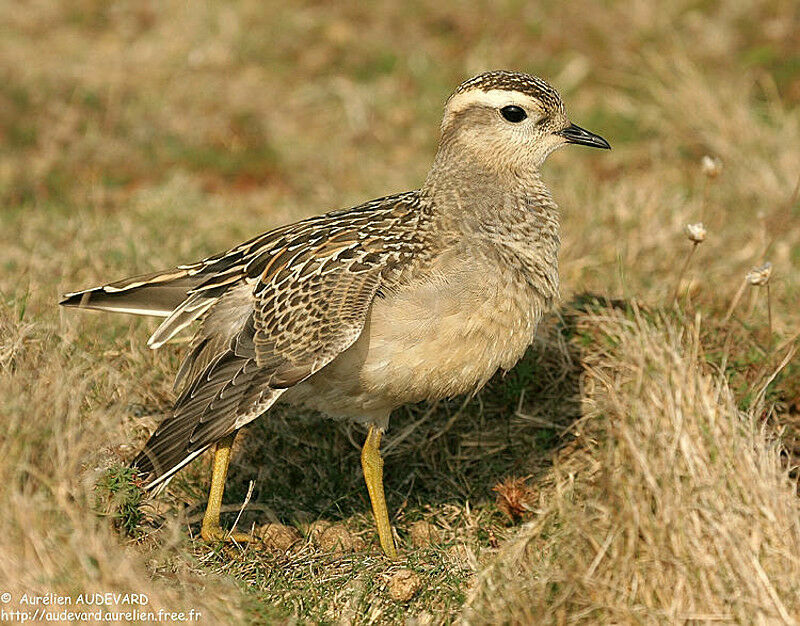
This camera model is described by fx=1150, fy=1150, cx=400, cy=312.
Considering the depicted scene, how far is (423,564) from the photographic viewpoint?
14.7ft

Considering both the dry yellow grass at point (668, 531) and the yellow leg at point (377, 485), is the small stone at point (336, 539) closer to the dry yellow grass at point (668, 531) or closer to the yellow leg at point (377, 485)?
the yellow leg at point (377, 485)

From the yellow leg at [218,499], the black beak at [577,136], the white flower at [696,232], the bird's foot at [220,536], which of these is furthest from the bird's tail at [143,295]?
the white flower at [696,232]

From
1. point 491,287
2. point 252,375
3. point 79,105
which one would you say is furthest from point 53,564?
point 79,105

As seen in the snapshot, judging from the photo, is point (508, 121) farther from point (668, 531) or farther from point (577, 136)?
point (668, 531)

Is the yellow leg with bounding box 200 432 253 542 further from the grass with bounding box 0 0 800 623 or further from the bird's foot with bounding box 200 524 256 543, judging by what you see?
the grass with bounding box 0 0 800 623

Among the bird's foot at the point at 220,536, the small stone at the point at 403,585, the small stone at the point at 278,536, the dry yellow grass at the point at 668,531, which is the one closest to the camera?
the dry yellow grass at the point at 668,531

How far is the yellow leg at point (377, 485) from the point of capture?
15.4ft

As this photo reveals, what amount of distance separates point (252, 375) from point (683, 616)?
5.86 ft

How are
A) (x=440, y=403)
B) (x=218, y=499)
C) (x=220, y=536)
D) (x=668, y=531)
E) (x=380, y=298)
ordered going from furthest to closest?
1. (x=440, y=403)
2. (x=218, y=499)
3. (x=220, y=536)
4. (x=380, y=298)
5. (x=668, y=531)

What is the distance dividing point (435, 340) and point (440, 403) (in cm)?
116

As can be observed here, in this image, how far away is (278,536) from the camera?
15.4 ft

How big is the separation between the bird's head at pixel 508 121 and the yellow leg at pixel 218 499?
5.21ft

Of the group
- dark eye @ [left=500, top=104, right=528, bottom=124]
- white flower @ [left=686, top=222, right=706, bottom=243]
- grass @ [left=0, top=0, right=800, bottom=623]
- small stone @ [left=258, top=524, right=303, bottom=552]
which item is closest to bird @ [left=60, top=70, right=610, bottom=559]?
dark eye @ [left=500, top=104, right=528, bottom=124]

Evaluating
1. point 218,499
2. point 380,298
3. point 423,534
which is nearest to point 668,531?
point 380,298
